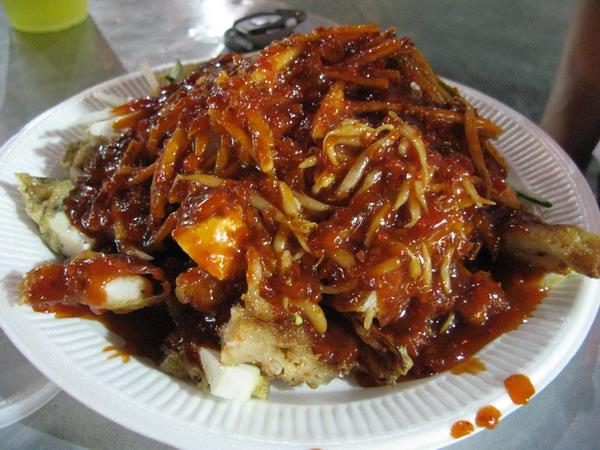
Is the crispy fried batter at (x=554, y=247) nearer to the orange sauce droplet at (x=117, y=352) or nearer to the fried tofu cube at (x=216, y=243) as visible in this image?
the fried tofu cube at (x=216, y=243)

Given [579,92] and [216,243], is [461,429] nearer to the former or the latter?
[216,243]

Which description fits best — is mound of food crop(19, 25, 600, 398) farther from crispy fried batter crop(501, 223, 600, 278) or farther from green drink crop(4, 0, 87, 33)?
green drink crop(4, 0, 87, 33)

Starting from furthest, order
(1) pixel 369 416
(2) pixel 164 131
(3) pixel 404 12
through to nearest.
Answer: (3) pixel 404 12 < (2) pixel 164 131 < (1) pixel 369 416

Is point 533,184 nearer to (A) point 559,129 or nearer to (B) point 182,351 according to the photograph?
(A) point 559,129

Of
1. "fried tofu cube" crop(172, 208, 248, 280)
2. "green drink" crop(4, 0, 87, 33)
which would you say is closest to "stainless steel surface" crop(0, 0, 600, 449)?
"green drink" crop(4, 0, 87, 33)

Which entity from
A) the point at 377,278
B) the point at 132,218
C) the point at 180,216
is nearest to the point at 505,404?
the point at 377,278

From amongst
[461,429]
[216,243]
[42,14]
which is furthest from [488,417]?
[42,14]

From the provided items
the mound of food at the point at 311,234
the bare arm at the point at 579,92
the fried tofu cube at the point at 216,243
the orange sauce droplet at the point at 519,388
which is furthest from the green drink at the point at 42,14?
the orange sauce droplet at the point at 519,388
